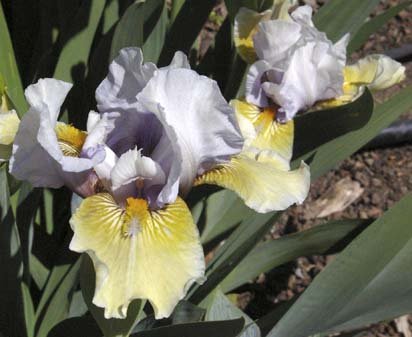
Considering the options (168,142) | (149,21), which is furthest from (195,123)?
(149,21)

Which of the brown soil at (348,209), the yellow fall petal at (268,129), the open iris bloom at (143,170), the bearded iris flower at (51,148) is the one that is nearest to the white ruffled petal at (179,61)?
the open iris bloom at (143,170)

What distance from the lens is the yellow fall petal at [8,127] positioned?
96 centimetres

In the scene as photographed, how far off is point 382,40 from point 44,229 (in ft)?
5.36

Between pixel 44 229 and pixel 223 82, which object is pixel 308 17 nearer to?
pixel 223 82

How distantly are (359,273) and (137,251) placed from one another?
1.42ft

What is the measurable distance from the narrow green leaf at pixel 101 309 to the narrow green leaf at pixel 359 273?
1.02ft

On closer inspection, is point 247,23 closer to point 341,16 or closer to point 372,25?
point 341,16

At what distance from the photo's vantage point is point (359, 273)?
1.14 metres

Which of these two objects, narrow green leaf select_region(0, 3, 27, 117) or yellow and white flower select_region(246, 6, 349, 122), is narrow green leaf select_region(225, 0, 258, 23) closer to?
yellow and white flower select_region(246, 6, 349, 122)

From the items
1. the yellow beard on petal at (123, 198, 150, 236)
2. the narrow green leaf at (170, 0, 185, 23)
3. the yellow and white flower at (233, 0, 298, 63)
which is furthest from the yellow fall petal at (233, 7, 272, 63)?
the yellow beard on petal at (123, 198, 150, 236)

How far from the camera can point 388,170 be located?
7.72 feet

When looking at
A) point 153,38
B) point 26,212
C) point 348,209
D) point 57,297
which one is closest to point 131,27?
point 153,38

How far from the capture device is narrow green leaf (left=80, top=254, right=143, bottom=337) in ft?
3.04

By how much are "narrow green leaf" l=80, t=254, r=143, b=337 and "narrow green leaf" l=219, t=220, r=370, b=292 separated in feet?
2.14
